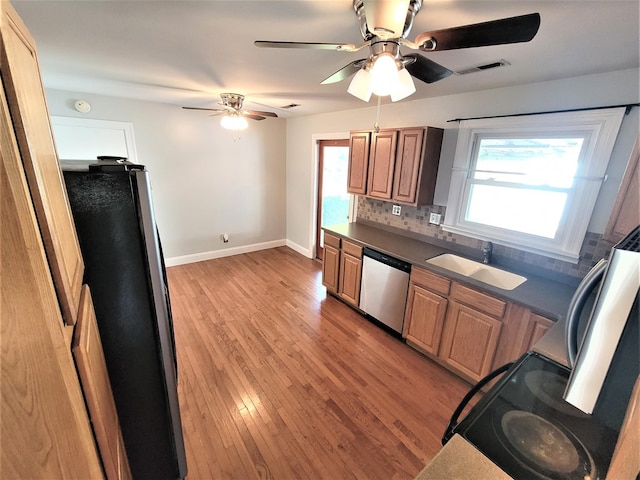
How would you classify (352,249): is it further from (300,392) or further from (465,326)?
(300,392)

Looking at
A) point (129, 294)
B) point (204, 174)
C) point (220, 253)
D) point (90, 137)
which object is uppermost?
point (90, 137)

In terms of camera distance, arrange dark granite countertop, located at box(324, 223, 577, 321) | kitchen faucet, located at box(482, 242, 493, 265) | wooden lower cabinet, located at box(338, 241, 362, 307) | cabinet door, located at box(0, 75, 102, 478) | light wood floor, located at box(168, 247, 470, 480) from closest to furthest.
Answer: cabinet door, located at box(0, 75, 102, 478) → light wood floor, located at box(168, 247, 470, 480) → dark granite countertop, located at box(324, 223, 577, 321) → kitchen faucet, located at box(482, 242, 493, 265) → wooden lower cabinet, located at box(338, 241, 362, 307)

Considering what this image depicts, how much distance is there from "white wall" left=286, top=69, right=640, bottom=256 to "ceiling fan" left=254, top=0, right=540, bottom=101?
1.22 metres

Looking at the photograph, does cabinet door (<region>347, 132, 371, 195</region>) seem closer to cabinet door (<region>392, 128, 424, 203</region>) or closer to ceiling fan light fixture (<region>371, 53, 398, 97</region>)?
cabinet door (<region>392, 128, 424, 203</region>)

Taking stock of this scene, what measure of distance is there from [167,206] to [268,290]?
200 centimetres

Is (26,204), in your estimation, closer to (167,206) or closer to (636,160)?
(636,160)

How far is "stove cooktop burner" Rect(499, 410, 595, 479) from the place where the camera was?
0.80m

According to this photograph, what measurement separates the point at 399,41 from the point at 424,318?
2067 millimetres

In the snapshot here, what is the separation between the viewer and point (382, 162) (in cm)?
287

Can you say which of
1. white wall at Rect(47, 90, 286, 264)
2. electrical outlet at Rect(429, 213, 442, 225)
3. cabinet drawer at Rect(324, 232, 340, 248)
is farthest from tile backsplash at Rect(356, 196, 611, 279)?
Result: white wall at Rect(47, 90, 286, 264)

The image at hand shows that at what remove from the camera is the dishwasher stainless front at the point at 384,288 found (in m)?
2.57

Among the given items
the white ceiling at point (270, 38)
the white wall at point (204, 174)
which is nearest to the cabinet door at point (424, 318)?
the white ceiling at point (270, 38)

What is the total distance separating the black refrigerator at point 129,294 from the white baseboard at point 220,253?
11.0 feet

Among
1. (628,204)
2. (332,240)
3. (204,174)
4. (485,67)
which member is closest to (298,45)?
(485,67)
